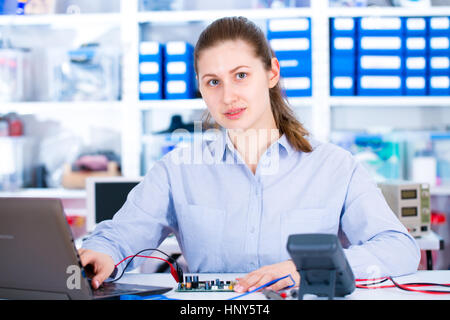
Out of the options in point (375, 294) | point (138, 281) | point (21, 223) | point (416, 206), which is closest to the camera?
point (21, 223)

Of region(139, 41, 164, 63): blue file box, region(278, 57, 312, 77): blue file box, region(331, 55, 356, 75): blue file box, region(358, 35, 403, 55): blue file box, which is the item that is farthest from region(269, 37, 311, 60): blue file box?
region(139, 41, 164, 63): blue file box

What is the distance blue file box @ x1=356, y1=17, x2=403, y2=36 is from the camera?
2309 millimetres

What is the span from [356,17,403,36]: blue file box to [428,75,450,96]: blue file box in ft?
0.90

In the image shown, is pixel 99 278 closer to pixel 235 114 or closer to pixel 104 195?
pixel 235 114

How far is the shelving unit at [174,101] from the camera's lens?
2346 mm

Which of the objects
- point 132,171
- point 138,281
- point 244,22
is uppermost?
point 244,22

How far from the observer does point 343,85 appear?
2354 millimetres

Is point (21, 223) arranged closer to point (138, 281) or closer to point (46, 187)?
point (138, 281)

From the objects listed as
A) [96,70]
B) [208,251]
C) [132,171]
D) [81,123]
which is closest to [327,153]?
[208,251]

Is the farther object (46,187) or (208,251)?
(46,187)

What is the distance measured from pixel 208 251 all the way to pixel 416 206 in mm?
1060

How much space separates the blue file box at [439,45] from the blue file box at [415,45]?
23 millimetres

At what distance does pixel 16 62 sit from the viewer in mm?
2572

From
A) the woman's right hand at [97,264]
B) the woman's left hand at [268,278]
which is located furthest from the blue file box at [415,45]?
the woman's right hand at [97,264]
